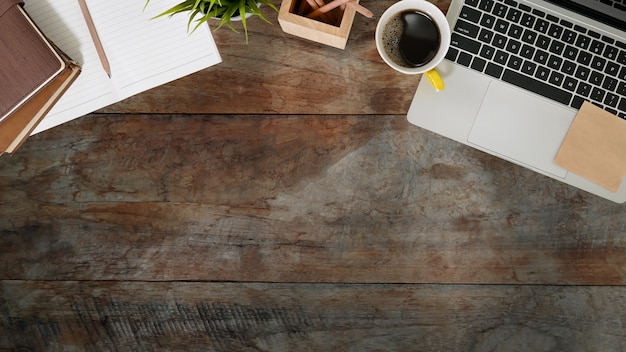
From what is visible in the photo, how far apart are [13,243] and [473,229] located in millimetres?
705

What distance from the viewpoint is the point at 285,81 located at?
741 millimetres

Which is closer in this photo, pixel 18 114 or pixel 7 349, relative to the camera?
pixel 18 114

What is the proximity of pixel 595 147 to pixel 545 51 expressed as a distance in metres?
0.16

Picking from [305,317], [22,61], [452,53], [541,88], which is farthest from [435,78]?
[22,61]

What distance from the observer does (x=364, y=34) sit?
28.8 inches

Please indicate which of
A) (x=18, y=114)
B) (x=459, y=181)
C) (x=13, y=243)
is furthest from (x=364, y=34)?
(x=13, y=243)

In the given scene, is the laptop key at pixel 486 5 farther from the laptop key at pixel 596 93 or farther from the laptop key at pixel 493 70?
the laptop key at pixel 596 93

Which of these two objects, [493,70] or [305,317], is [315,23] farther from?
[305,317]

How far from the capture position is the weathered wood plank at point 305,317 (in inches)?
29.5

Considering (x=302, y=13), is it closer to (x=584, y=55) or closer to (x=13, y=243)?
(x=584, y=55)

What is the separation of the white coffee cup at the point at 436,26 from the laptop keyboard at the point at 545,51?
0.13 ft

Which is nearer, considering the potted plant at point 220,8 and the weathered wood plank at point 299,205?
the potted plant at point 220,8

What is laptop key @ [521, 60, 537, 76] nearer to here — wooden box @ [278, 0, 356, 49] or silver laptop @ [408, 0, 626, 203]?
silver laptop @ [408, 0, 626, 203]

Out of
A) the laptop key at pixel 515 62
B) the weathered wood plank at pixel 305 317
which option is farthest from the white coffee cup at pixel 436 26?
the weathered wood plank at pixel 305 317
